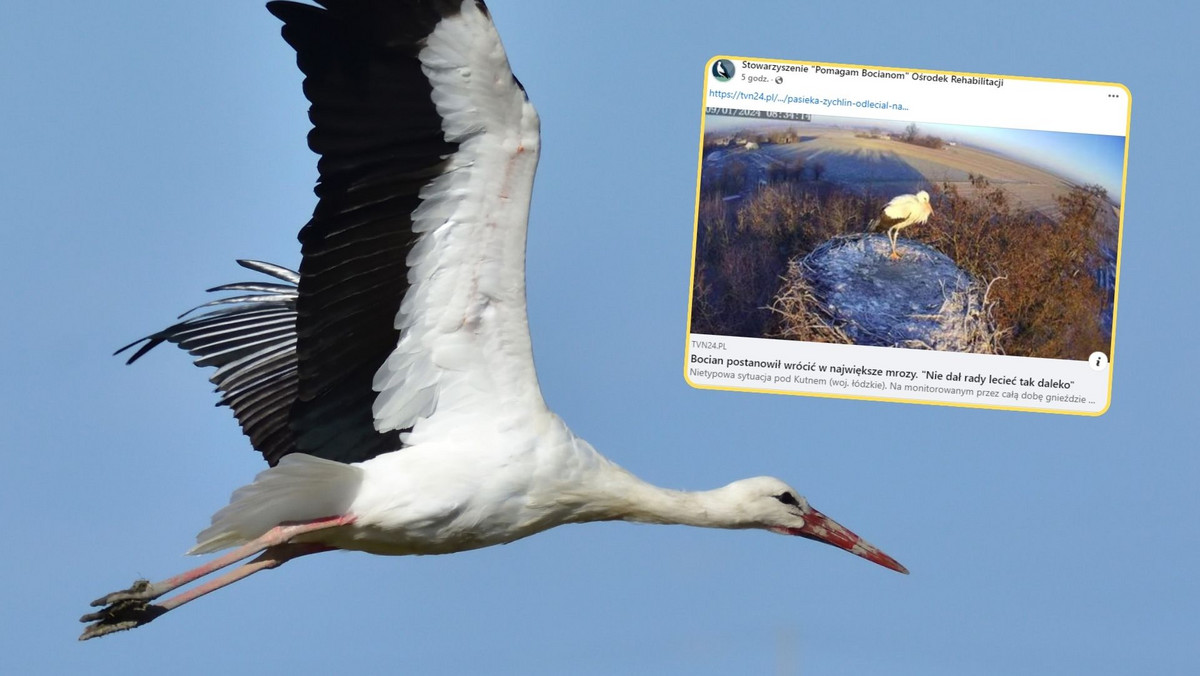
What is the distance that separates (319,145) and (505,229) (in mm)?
938

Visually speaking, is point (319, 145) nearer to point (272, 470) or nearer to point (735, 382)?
point (272, 470)

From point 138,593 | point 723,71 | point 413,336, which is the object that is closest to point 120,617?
point 138,593

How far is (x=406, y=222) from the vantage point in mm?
9070

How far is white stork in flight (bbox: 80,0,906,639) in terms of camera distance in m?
8.75

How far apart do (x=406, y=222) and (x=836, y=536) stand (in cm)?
308

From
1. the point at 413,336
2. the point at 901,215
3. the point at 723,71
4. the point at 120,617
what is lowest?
the point at 120,617

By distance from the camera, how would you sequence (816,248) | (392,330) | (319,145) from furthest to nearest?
(816,248) < (392,330) < (319,145)

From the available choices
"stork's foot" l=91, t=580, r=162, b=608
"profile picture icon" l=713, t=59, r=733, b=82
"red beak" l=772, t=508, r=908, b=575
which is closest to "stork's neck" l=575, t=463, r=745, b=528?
"red beak" l=772, t=508, r=908, b=575

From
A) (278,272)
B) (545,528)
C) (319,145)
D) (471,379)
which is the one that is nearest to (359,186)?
(319,145)

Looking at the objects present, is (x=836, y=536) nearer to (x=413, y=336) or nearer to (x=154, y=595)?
(x=413, y=336)

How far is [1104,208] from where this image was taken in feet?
40.0

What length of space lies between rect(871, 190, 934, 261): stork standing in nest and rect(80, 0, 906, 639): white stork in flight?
Answer: 2739 millimetres

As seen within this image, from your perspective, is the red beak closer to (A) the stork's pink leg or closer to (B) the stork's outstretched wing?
(B) the stork's outstretched wing

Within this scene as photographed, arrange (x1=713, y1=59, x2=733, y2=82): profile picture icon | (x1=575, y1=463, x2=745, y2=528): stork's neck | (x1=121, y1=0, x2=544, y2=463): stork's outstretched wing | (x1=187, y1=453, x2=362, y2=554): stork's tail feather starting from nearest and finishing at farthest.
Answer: (x1=121, y1=0, x2=544, y2=463): stork's outstretched wing < (x1=187, y1=453, x2=362, y2=554): stork's tail feather < (x1=575, y1=463, x2=745, y2=528): stork's neck < (x1=713, y1=59, x2=733, y2=82): profile picture icon
